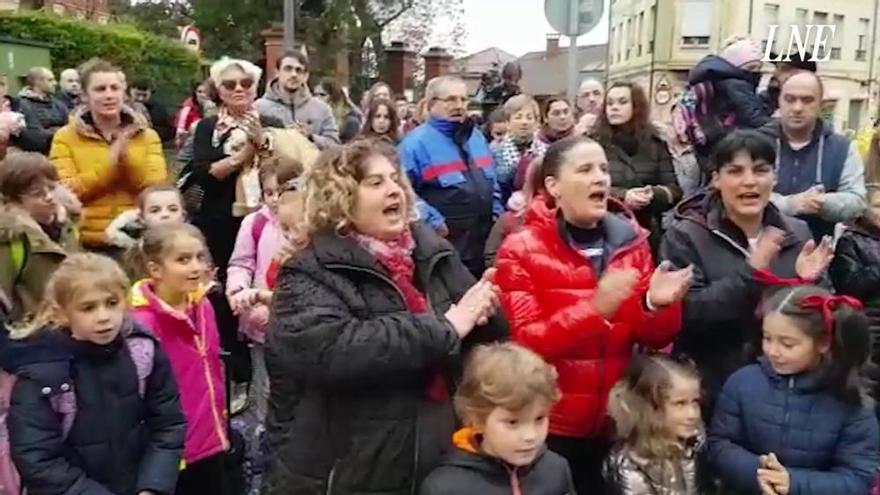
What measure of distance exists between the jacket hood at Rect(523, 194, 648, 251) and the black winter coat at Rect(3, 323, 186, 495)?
57.0 inches

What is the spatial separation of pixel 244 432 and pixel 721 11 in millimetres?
45788

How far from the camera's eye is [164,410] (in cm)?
353

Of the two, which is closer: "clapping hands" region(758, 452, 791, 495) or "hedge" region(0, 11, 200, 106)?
"clapping hands" region(758, 452, 791, 495)

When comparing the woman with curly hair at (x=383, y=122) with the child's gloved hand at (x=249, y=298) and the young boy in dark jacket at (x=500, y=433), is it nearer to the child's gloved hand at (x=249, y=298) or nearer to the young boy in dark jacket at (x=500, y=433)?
the child's gloved hand at (x=249, y=298)

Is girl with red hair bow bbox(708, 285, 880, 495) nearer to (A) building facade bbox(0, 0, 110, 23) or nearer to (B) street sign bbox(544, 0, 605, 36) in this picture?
(B) street sign bbox(544, 0, 605, 36)

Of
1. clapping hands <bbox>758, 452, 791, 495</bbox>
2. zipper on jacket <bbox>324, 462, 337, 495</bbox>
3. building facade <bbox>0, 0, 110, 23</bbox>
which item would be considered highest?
building facade <bbox>0, 0, 110, 23</bbox>

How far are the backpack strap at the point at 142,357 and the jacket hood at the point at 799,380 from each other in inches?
85.3

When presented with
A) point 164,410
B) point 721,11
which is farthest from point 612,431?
point 721,11

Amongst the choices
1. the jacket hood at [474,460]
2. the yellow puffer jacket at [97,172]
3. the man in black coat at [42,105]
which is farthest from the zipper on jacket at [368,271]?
the man in black coat at [42,105]

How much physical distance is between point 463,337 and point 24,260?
2.10 m

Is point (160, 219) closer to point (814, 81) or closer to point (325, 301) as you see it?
point (325, 301)

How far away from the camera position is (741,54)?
5922 mm

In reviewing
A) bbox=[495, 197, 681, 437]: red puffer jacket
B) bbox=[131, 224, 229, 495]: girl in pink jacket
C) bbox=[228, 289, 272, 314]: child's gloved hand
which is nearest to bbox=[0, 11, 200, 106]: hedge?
bbox=[228, 289, 272, 314]: child's gloved hand

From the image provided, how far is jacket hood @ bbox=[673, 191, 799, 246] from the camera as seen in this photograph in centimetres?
366
